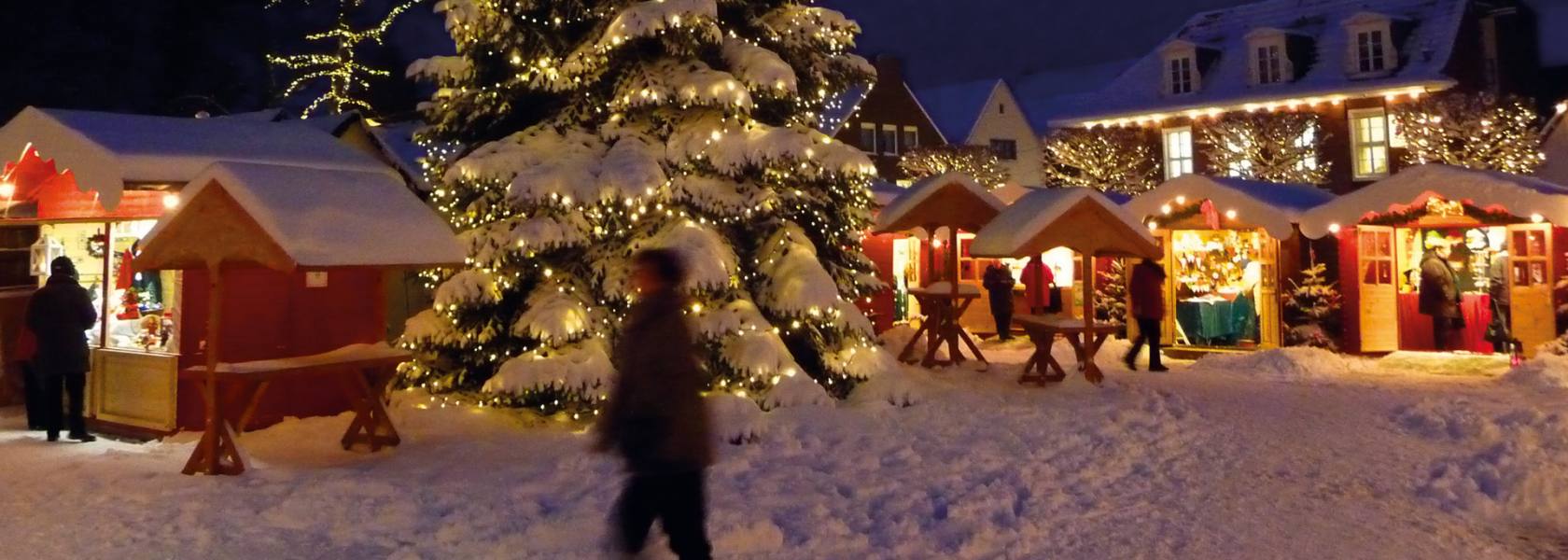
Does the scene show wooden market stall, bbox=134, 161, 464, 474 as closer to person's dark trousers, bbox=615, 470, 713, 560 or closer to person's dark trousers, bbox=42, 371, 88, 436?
person's dark trousers, bbox=42, 371, 88, 436

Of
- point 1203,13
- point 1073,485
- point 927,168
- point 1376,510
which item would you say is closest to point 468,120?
point 1073,485

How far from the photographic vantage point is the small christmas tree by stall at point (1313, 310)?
57.6 ft

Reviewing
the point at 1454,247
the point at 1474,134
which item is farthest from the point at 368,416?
the point at 1474,134

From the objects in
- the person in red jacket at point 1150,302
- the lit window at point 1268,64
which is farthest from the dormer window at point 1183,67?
the person in red jacket at point 1150,302

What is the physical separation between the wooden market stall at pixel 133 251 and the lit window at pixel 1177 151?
23.0m

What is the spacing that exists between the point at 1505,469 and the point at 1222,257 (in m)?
11.0

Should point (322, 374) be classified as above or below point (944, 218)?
below

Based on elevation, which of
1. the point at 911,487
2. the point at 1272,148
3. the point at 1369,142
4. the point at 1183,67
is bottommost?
the point at 911,487

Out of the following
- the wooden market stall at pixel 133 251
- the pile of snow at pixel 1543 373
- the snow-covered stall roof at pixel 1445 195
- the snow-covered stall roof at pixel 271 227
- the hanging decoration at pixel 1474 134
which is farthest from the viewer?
the hanging decoration at pixel 1474 134

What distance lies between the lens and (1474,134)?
22.0 meters

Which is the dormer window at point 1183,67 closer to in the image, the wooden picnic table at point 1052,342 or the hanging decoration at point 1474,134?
the hanging decoration at point 1474,134

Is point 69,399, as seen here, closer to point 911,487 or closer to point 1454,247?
point 911,487

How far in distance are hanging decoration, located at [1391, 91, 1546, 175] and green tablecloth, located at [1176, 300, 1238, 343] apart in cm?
718

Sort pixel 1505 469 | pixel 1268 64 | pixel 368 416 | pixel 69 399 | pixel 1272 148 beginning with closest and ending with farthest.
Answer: pixel 1505 469, pixel 368 416, pixel 69 399, pixel 1272 148, pixel 1268 64
